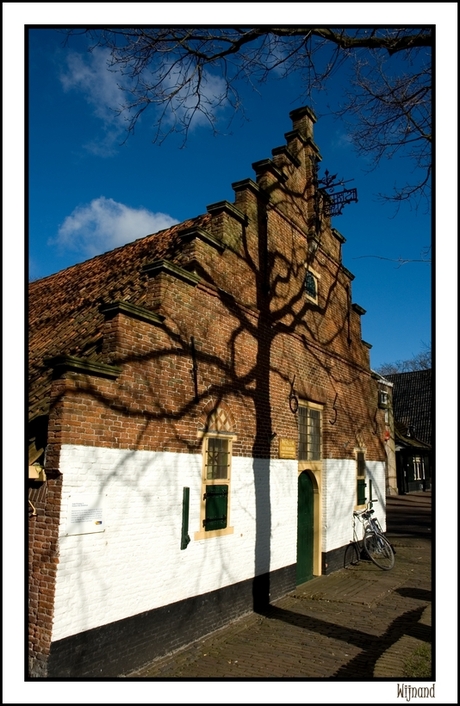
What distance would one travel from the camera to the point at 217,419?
8.27 meters

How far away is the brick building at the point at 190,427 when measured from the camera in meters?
5.74

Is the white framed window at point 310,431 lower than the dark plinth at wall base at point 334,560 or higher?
higher

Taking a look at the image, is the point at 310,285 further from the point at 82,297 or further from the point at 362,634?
the point at 362,634

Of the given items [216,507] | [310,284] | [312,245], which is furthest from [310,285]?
[216,507]

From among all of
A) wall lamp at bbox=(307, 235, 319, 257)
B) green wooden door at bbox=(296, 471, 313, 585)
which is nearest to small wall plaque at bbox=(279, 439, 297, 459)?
green wooden door at bbox=(296, 471, 313, 585)

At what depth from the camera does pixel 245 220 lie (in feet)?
31.2

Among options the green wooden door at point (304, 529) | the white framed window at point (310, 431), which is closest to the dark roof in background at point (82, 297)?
the white framed window at point (310, 431)

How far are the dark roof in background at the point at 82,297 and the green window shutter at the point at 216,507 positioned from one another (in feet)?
9.38

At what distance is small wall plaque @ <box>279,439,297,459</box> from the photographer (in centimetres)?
1010

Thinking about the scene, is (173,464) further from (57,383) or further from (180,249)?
(180,249)

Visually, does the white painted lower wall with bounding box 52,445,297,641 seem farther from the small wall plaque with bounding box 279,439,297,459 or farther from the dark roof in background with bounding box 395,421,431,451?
the dark roof in background with bounding box 395,421,431,451

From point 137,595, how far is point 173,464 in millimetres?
1702

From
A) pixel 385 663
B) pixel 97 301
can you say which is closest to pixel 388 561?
pixel 385 663

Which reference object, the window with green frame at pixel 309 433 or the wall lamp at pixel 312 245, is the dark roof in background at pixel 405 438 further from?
the wall lamp at pixel 312 245
